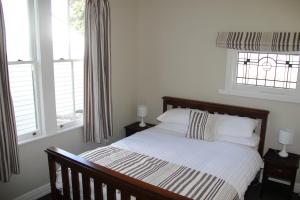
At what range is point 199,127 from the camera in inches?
132

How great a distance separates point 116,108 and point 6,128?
1712 mm

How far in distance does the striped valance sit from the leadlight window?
0.19m

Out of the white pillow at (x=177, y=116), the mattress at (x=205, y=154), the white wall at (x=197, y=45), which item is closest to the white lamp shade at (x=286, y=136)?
the white wall at (x=197, y=45)

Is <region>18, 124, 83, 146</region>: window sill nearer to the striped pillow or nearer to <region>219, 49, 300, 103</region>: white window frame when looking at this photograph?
the striped pillow

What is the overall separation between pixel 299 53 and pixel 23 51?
3.04 m

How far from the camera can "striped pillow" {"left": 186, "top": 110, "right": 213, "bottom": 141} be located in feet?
10.9

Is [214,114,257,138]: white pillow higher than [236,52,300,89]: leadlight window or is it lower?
lower

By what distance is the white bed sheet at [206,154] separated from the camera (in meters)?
2.57

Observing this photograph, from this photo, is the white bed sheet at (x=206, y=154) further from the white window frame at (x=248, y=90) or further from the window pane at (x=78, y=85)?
the window pane at (x=78, y=85)

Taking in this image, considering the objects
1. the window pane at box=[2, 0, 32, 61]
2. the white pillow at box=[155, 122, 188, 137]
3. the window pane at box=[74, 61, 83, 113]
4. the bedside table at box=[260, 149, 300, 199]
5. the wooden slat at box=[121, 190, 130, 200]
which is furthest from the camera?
the white pillow at box=[155, 122, 188, 137]

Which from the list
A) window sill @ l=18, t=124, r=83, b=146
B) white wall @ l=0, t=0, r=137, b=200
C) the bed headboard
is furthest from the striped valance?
window sill @ l=18, t=124, r=83, b=146

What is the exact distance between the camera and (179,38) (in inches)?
153

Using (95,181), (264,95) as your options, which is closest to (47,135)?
(95,181)

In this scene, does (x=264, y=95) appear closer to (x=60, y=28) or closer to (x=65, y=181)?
(x=65, y=181)
